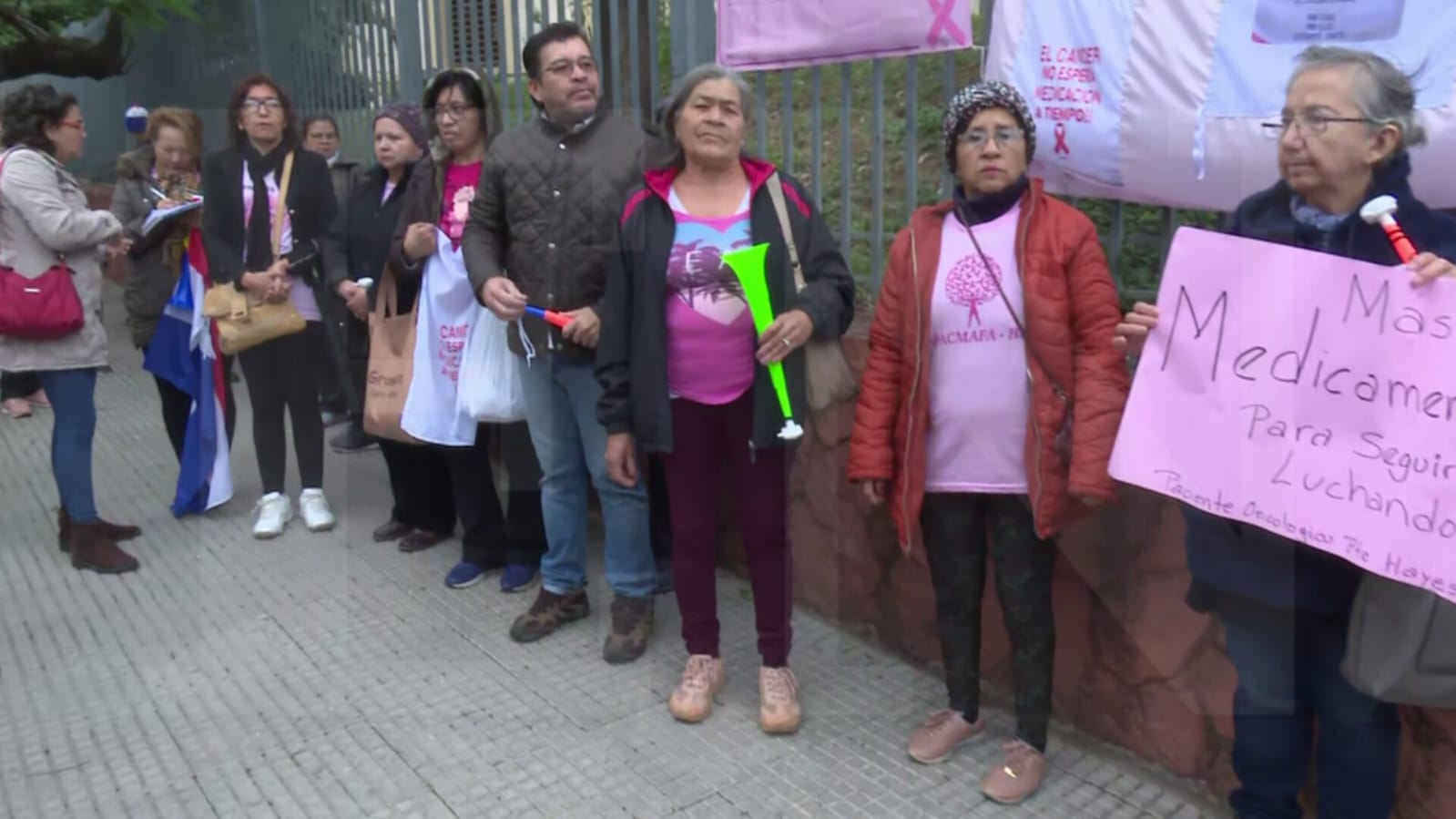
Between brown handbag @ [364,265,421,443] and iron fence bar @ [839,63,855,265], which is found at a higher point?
iron fence bar @ [839,63,855,265]

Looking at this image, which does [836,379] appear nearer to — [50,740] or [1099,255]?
[1099,255]

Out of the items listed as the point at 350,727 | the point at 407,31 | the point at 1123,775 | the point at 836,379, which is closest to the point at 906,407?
the point at 836,379

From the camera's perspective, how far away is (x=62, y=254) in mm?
4824

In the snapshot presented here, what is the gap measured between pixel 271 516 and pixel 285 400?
1.73ft

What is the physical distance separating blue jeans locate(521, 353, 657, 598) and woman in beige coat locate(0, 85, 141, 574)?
78.6 inches

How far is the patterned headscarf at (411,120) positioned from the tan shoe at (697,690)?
2.35 m

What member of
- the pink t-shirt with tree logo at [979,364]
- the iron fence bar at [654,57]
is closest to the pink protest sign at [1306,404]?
the pink t-shirt with tree logo at [979,364]

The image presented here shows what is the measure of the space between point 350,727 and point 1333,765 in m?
2.70

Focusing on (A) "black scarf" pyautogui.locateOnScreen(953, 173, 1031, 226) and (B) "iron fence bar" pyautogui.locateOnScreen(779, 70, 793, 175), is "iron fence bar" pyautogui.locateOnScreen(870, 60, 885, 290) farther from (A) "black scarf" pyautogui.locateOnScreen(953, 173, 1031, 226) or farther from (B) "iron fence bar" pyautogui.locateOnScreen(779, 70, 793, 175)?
(A) "black scarf" pyautogui.locateOnScreen(953, 173, 1031, 226)

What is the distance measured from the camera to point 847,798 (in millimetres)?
3227

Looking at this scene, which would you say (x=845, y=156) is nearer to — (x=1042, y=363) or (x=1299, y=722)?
(x=1042, y=363)

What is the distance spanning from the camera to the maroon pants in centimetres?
354

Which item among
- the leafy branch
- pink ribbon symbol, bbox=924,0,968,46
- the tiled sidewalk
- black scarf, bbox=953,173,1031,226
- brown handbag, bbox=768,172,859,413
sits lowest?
the tiled sidewalk

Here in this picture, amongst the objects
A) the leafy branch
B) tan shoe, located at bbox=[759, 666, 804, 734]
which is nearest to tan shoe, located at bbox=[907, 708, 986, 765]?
tan shoe, located at bbox=[759, 666, 804, 734]
